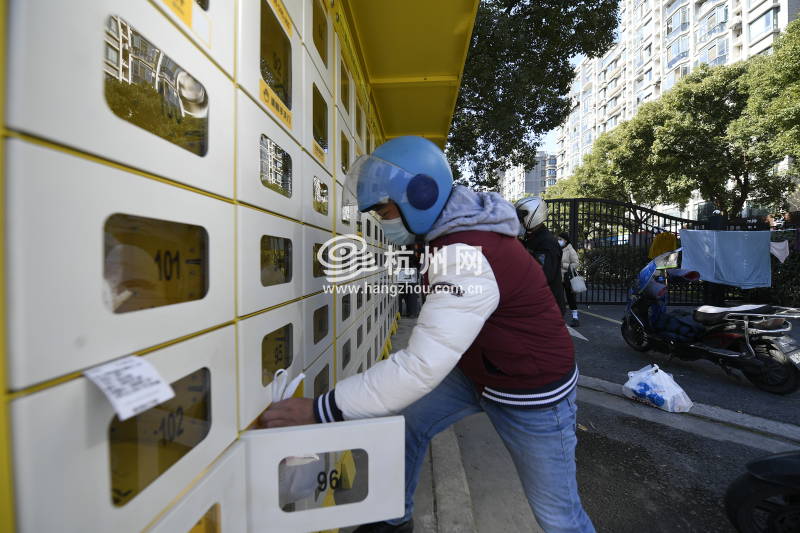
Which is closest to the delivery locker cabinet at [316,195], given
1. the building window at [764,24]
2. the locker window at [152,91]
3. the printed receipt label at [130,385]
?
the locker window at [152,91]

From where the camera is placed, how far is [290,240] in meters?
1.47

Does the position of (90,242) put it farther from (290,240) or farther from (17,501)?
(290,240)

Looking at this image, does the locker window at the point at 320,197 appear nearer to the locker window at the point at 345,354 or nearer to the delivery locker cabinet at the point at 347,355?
the delivery locker cabinet at the point at 347,355

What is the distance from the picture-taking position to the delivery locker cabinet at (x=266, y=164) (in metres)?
1.08

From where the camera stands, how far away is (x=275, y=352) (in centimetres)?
137

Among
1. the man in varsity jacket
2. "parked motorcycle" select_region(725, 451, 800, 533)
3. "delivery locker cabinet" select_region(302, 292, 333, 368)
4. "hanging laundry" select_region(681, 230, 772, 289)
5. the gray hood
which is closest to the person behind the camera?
the man in varsity jacket

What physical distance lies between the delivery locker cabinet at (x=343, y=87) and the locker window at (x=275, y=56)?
75 cm

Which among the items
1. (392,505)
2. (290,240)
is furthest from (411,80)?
(392,505)

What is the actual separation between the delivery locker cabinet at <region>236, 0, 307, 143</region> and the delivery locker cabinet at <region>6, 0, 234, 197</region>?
0.17m

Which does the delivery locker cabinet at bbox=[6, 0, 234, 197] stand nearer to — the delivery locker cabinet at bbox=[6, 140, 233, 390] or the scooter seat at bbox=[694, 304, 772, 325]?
the delivery locker cabinet at bbox=[6, 140, 233, 390]

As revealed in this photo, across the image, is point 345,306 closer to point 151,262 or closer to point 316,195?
point 316,195

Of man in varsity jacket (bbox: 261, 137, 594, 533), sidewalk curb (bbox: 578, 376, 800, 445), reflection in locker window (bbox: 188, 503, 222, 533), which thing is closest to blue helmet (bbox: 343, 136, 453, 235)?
man in varsity jacket (bbox: 261, 137, 594, 533)

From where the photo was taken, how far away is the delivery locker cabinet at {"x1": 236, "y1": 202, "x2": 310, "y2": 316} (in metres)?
1.08

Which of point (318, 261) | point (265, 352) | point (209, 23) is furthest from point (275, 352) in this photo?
point (209, 23)
